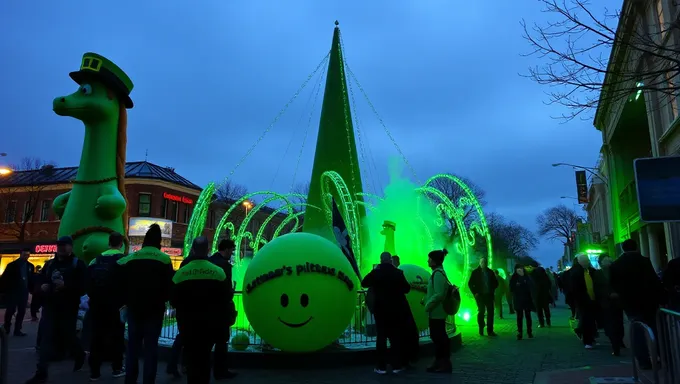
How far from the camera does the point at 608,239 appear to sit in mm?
36938

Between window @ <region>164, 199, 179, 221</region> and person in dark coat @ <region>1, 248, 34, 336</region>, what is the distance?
31.4 meters

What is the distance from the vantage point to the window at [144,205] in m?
40.5

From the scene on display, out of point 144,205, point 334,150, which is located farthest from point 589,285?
point 144,205

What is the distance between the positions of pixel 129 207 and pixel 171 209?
3.55m

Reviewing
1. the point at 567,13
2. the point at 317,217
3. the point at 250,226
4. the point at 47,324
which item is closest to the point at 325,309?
the point at 47,324

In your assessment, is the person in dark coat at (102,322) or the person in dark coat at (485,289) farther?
the person in dark coat at (485,289)

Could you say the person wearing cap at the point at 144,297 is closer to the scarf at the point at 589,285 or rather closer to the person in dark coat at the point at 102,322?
the person in dark coat at the point at 102,322

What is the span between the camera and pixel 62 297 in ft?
21.8

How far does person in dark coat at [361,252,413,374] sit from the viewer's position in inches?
274

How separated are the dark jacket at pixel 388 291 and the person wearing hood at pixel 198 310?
8.44 feet

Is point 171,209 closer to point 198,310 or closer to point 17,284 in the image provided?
point 17,284

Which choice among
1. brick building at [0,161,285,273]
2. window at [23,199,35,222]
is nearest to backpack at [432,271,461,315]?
brick building at [0,161,285,273]

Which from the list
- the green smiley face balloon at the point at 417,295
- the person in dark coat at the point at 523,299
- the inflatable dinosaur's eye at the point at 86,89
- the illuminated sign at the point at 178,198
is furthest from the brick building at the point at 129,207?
the green smiley face balloon at the point at 417,295

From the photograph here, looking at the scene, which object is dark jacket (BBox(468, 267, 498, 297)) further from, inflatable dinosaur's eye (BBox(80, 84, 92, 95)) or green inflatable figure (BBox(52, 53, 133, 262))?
inflatable dinosaur's eye (BBox(80, 84, 92, 95))
